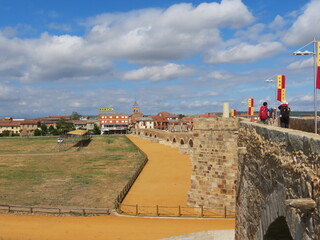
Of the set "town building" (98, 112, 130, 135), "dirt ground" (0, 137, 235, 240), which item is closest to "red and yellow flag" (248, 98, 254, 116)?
"dirt ground" (0, 137, 235, 240)

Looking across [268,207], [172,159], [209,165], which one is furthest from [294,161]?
[172,159]

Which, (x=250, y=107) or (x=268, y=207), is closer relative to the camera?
(x=268, y=207)

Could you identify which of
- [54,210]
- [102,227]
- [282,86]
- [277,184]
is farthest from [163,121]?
[277,184]

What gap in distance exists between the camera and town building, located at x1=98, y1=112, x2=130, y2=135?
111m

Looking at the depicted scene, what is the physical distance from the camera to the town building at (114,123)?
111 metres

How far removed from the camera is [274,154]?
17.3ft

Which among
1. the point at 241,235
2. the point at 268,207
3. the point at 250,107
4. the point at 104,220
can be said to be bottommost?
the point at 104,220

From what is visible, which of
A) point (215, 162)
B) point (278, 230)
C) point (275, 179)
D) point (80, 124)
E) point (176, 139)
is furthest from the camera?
point (80, 124)

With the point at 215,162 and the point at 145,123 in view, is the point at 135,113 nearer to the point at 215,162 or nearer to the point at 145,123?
the point at 145,123

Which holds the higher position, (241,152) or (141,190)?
(241,152)

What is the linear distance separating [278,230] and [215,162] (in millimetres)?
11130

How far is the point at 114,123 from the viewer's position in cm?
11206

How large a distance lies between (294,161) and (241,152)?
10.5 ft

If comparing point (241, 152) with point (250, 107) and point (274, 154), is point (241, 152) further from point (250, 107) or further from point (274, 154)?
point (250, 107)
